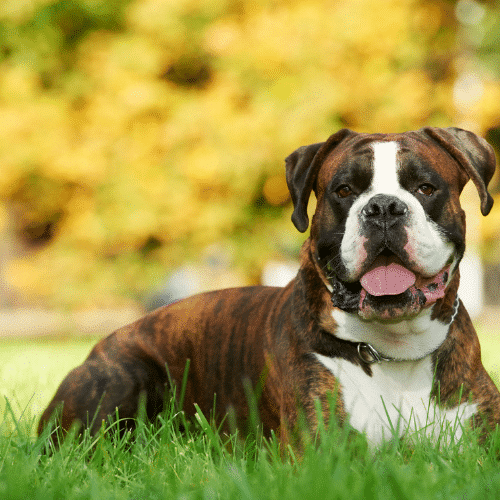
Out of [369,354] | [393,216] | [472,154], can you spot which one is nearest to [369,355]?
[369,354]

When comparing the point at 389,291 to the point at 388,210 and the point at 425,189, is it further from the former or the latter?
the point at 425,189

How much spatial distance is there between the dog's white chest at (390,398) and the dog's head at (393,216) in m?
0.27

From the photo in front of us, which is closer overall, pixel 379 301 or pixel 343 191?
pixel 379 301

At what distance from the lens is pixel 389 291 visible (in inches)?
109

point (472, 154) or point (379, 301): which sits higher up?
point (472, 154)

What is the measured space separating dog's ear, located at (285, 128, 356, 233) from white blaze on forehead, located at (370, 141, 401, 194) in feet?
1.15

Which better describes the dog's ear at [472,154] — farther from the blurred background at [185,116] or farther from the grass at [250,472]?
the blurred background at [185,116]

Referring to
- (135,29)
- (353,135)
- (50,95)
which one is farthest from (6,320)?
(353,135)

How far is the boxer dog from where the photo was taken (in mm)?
2768

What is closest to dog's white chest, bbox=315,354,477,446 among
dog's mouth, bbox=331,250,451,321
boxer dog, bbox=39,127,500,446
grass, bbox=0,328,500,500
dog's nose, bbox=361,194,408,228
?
boxer dog, bbox=39,127,500,446

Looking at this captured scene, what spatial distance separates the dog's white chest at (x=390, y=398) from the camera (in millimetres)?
2779

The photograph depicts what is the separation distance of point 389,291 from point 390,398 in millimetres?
439

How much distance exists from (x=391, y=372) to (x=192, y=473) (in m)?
0.99

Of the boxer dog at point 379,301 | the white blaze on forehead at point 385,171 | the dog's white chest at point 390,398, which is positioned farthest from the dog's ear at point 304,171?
the dog's white chest at point 390,398
